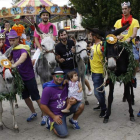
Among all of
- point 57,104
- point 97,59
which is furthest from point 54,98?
point 97,59

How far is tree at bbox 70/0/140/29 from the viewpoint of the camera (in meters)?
13.1

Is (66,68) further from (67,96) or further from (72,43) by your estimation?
(67,96)

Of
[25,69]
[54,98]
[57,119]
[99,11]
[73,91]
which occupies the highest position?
[99,11]

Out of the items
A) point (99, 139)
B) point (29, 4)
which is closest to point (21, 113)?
point (99, 139)

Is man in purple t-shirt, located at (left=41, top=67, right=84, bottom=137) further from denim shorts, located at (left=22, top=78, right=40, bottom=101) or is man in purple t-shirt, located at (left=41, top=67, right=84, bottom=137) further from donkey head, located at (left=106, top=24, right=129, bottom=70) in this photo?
donkey head, located at (left=106, top=24, right=129, bottom=70)

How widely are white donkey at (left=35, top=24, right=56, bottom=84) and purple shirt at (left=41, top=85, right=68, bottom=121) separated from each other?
2.38 feet

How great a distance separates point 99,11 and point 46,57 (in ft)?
33.5

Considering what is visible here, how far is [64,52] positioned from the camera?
4.78m

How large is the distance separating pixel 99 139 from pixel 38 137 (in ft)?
4.02

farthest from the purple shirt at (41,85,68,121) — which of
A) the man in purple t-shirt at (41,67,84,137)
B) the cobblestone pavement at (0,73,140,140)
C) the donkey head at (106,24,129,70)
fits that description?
the donkey head at (106,24,129,70)

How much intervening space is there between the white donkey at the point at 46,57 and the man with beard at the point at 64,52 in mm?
220

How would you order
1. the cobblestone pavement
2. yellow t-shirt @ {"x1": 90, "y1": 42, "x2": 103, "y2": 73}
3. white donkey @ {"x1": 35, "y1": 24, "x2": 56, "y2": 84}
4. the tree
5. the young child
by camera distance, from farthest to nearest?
the tree
white donkey @ {"x1": 35, "y1": 24, "x2": 56, "y2": 84}
yellow t-shirt @ {"x1": 90, "y1": 42, "x2": 103, "y2": 73}
the young child
the cobblestone pavement

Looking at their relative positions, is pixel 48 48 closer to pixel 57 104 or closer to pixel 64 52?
pixel 64 52

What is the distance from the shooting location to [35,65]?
518 cm
